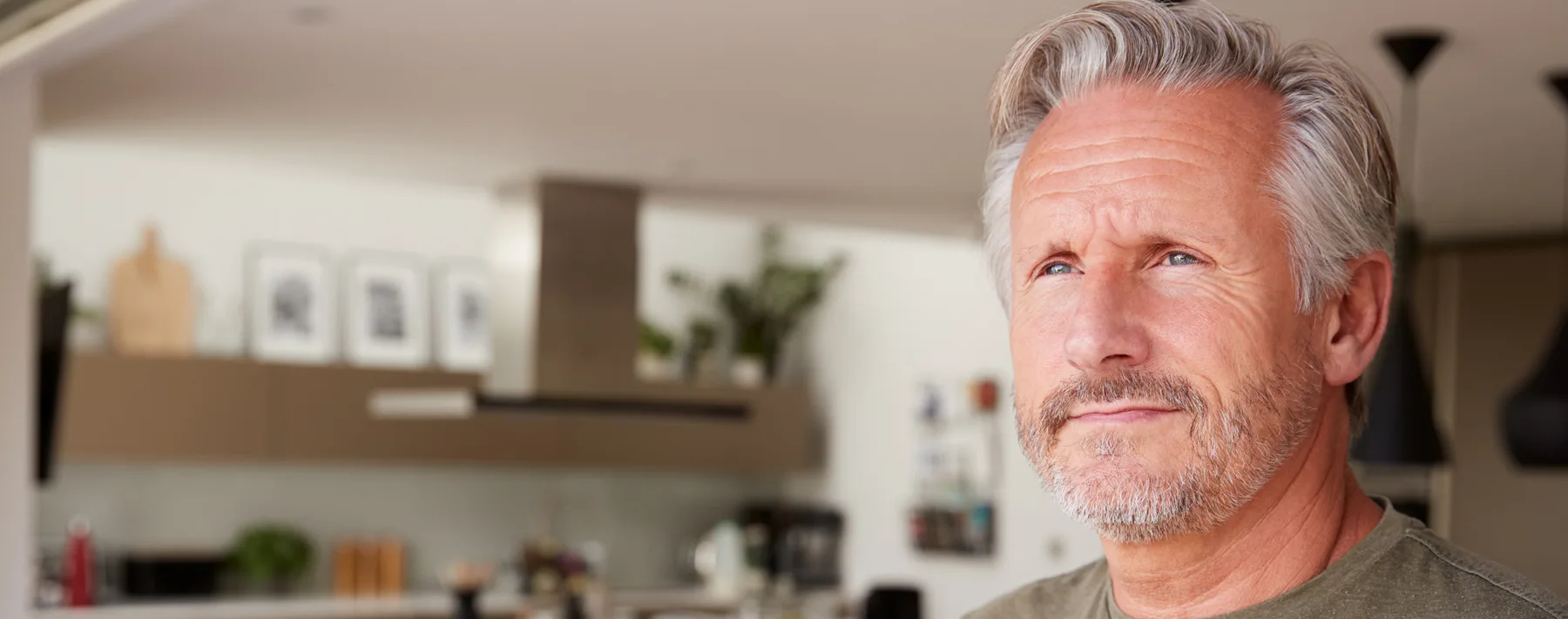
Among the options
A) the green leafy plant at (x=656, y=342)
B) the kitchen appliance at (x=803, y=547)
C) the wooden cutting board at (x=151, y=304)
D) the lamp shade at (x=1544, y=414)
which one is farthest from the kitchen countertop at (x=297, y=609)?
the lamp shade at (x=1544, y=414)

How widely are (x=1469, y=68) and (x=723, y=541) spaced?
17.7ft

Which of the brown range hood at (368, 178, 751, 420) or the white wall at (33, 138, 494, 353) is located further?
the white wall at (33, 138, 494, 353)

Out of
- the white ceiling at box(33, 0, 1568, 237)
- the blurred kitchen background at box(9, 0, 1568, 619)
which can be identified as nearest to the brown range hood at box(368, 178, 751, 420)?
the blurred kitchen background at box(9, 0, 1568, 619)

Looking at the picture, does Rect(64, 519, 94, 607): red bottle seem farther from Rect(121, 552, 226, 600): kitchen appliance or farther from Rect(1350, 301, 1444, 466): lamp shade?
Rect(1350, 301, 1444, 466): lamp shade

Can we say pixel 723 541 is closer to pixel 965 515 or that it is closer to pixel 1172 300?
pixel 965 515

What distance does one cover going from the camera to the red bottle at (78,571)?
6.96 metres

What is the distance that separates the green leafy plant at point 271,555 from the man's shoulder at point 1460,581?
22.6ft

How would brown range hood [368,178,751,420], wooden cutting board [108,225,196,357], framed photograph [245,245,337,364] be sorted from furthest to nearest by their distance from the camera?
framed photograph [245,245,337,364] → wooden cutting board [108,225,196,357] → brown range hood [368,178,751,420]

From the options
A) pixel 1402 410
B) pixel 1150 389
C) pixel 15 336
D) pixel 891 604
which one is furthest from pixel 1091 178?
pixel 891 604

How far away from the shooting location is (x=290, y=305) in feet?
25.6

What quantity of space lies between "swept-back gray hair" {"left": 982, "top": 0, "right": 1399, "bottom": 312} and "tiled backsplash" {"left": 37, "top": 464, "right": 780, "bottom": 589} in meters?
6.85

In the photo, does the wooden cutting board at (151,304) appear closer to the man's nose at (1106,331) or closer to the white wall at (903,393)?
the white wall at (903,393)

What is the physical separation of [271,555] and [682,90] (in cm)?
413

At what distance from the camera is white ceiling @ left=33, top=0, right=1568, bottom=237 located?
3533 millimetres
